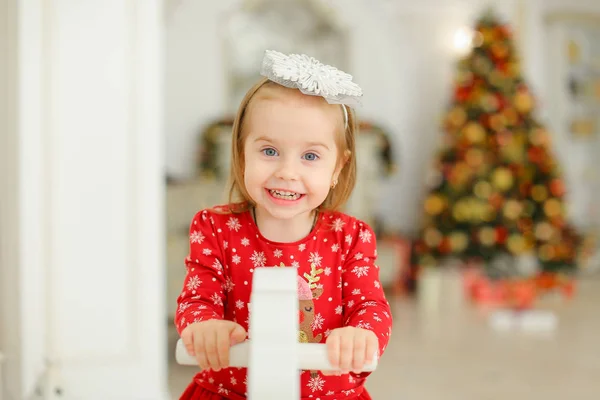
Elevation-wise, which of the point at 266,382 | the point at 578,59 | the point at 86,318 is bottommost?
the point at 86,318

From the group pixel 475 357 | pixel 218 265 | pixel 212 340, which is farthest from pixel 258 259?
pixel 475 357

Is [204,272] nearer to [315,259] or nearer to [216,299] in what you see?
[216,299]

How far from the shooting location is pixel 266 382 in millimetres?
818

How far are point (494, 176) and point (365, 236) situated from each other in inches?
200

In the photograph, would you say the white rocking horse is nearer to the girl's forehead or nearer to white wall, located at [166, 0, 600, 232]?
the girl's forehead

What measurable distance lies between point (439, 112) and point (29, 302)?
16.6 feet

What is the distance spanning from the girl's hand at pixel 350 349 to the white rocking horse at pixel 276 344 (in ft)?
0.14

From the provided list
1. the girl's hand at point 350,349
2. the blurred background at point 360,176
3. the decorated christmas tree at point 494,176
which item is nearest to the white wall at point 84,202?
the blurred background at point 360,176

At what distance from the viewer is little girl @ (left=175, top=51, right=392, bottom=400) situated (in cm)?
112

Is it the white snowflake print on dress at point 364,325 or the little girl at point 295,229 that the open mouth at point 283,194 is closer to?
the little girl at point 295,229

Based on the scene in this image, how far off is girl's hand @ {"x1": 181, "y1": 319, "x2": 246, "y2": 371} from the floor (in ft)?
8.10

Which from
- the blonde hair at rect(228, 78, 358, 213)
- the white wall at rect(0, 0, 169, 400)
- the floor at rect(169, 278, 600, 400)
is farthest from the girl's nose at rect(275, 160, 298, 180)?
the floor at rect(169, 278, 600, 400)

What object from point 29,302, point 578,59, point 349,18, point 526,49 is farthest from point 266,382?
point 578,59

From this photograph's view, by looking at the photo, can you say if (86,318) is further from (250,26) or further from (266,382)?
(250,26)
